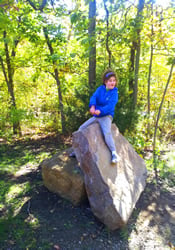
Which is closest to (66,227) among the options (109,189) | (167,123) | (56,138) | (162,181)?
(109,189)

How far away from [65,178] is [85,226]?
2.95ft

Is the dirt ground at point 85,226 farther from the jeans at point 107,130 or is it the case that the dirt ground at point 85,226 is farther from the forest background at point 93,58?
the forest background at point 93,58

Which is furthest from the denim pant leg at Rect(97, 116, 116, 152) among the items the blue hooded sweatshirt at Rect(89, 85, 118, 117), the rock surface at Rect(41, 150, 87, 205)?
the rock surface at Rect(41, 150, 87, 205)

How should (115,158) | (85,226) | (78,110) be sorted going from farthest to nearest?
1. (78,110)
2. (115,158)
3. (85,226)

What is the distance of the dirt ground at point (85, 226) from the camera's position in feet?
8.73

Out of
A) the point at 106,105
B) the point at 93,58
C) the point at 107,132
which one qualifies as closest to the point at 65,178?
the point at 107,132

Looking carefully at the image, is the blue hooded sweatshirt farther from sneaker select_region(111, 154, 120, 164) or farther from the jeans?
sneaker select_region(111, 154, 120, 164)

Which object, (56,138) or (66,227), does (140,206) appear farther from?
(56,138)

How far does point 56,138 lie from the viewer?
23.8ft

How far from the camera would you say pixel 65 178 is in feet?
11.6

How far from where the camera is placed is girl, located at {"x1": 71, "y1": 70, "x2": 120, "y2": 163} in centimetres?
355

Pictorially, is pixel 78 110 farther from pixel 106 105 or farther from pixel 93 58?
pixel 106 105

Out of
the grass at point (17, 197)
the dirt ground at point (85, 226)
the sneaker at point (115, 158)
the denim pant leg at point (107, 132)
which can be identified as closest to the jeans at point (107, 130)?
the denim pant leg at point (107, 132)

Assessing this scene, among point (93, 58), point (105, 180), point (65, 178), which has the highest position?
point (93, 58)
